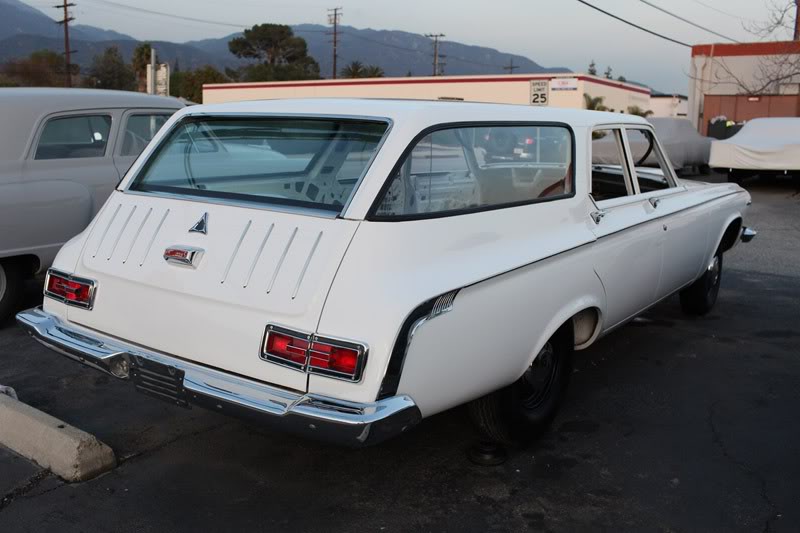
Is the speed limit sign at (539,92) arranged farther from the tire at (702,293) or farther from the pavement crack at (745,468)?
the pavement crack at (745,468)

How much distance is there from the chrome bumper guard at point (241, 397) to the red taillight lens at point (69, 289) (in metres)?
0.13

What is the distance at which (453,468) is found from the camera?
12.5 ft

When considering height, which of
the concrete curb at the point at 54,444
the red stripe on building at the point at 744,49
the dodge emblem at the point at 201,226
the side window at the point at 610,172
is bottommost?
the concrete curb at the point at 54,444

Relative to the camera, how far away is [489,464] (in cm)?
384

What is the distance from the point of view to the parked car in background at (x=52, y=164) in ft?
18.8

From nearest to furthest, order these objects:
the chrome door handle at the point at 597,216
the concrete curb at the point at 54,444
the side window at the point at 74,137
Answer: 1. the concrete curb at the point at 54,444
2. the chrome door handle at the point at 597,216
3. the side window at the point at 74,137

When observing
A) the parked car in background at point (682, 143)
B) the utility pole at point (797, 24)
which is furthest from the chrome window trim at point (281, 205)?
the utility pole at point (797, 24)

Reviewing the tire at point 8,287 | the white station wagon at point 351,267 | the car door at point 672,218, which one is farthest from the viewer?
the tire at point 8,287

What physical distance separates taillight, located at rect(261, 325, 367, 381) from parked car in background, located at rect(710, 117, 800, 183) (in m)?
14.9

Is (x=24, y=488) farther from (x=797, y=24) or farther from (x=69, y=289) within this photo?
(x=797, y=24)

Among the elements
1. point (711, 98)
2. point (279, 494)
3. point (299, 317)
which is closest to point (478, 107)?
point (299, 317)

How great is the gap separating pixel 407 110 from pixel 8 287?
3.84m

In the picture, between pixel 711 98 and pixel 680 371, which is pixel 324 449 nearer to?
pixel 680 371

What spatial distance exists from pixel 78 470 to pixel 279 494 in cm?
91
